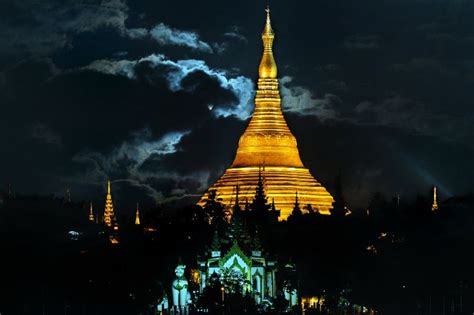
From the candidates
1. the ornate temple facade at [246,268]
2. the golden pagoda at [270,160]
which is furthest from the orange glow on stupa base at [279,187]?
the ornate temple facade at [246,268]

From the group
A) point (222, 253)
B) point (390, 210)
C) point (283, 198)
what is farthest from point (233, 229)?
point (283, 198)

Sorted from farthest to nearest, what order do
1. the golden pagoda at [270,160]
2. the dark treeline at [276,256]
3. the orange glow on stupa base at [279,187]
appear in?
the golden pagoda at [270,160] → the orange glow on stupa base at [279,187] → the dark treeline at [276,256]

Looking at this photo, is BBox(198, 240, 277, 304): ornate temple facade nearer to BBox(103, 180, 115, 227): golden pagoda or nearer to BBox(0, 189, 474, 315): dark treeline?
BBox(0, 189, 474, 315): dark treeline

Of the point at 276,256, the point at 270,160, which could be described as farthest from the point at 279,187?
the point at 276,256

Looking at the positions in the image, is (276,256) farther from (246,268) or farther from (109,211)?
(109,211)

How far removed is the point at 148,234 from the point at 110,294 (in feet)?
32.5

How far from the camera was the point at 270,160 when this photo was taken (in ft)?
456

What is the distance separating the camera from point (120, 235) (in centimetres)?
12550

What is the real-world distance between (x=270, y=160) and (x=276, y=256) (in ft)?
65.1

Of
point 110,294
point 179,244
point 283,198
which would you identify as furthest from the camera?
point 283,198

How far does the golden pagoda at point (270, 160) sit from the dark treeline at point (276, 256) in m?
9.98

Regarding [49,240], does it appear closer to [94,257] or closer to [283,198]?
[94,257]

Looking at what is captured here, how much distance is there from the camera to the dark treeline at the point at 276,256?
370 feet

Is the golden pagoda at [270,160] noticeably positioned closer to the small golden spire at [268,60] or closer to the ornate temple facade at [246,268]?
the small golden spire at [268,60]
